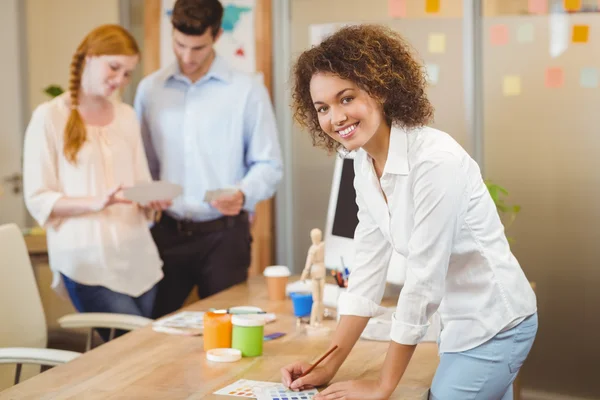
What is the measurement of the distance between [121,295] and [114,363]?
1.00 meters

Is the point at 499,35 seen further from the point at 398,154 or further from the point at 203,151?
the point at 398,154

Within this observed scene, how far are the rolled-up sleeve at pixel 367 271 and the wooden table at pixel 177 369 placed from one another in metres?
0.15

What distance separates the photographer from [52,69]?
15.4 ft

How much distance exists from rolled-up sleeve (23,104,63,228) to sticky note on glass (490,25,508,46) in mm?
2200

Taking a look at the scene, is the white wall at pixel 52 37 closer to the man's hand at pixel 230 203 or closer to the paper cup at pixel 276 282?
the man's hand at pixel 230 203

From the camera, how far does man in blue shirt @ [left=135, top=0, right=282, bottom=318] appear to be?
319 cm

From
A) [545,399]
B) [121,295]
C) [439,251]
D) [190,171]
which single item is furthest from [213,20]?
[545,399]

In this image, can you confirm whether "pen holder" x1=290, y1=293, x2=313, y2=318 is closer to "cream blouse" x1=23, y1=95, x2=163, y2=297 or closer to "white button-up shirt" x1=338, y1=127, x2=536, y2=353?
"white button-up shirt" x1=338, y1=127, x2=536, y2=353

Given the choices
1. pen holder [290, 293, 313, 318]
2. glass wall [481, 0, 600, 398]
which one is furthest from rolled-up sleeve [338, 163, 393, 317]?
glass wall [481, 0, 600, 398]

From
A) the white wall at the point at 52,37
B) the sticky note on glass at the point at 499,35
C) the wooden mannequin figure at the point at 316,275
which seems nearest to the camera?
the wooden mannequin figure at the point at 316,275

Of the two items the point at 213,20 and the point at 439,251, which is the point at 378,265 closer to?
the point at 439,251

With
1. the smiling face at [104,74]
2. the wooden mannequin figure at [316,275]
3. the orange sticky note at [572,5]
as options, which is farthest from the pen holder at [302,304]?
the orange sticky note at [572,5]

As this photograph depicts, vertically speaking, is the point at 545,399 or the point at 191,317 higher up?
the point at 191,317

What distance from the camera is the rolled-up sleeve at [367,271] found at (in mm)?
1746
